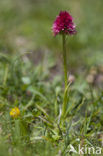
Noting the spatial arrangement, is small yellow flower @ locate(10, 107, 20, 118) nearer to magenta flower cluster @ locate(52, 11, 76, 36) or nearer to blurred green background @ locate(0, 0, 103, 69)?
magenta flower cluster @ locate(52, 11, 76, 36)

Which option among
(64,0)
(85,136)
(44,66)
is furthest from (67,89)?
(64,0)

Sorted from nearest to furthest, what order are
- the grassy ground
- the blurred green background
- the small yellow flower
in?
the grassy ground → the small yellow flower → the blurred green background

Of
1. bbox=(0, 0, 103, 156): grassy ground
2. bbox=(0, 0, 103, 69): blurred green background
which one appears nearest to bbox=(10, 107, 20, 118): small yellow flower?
bbox=(0, 0, 103, 156): grassy ground

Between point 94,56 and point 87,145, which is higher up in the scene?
point 94,56

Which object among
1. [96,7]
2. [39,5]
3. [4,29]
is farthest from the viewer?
[39,5]

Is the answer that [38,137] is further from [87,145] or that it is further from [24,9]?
[24,9]

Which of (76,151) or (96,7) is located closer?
(76,151)

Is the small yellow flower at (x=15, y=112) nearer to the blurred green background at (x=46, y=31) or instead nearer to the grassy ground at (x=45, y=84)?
the grassy ground at (x=45, y=84)
